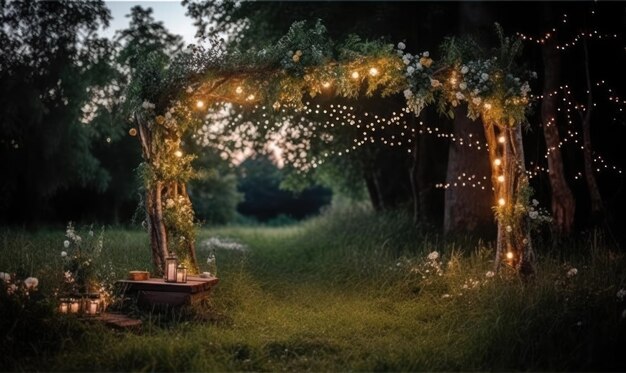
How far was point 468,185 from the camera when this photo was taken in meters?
11.3

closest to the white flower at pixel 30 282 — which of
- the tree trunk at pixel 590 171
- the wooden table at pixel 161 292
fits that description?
the wooden table at pixel 161 292

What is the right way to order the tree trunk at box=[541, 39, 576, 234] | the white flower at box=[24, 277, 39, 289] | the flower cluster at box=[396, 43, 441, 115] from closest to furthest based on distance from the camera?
1. the white flower at box=[24, 277, 39, 289]
2. the flower cluster at box=[396, 43, 441, 115]
3. the tree trunk at box=[541, 39, 576, 234]

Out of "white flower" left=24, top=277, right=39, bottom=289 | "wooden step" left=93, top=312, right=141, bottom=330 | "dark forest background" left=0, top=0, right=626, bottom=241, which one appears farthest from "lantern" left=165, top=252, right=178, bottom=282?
"white flower" left=24, top=277, right=39, bottom=289

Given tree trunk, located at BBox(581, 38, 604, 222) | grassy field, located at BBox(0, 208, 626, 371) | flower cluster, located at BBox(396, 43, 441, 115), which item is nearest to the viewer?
grassy field, located at BBox(0, 208, 626, 371)

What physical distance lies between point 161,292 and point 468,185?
670 cm

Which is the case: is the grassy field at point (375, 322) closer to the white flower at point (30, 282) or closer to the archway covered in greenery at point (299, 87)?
the white flower at point (30, 282)

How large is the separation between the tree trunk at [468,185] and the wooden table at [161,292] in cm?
597

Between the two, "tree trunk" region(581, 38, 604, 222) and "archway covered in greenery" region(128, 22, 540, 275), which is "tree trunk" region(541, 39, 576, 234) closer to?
"tree trunk" region(581, 38, 604, 222)

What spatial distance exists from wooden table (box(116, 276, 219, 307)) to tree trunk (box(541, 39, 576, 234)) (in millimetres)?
6719

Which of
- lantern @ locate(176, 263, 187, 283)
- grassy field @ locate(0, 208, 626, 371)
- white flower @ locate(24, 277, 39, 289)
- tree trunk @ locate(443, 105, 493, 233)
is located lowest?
grassy field @ locate(0, 208, 626, 371)

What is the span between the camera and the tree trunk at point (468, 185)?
1125cm

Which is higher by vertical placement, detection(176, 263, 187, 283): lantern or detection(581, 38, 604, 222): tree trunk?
detection(581, 38, 604, 222): tree trunk

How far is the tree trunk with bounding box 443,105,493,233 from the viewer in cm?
1125

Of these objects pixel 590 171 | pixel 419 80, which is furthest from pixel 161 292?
pixel 590 171
